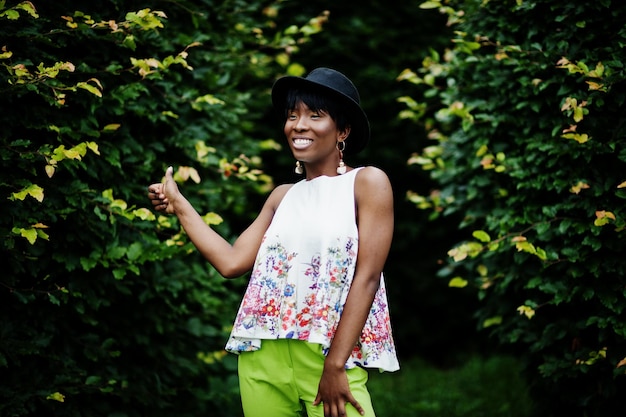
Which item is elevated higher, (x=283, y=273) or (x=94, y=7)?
(x=94, y=7)

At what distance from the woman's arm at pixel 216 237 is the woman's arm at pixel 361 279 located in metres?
0.44

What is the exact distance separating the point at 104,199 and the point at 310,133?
46.9 inches

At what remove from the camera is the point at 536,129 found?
11.3 ft

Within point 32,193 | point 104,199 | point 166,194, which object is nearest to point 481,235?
point 166,194

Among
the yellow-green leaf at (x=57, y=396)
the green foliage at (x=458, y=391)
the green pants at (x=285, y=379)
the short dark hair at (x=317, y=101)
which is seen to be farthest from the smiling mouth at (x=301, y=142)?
the green foliage at (x=458, y=391)

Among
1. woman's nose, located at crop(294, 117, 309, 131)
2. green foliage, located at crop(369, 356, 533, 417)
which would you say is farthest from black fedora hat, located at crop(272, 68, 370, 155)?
green foliage, located at crop(369, 356, 533, 417)

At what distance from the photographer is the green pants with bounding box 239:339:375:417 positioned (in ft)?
7.16

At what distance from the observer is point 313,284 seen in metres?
Result: 2.21

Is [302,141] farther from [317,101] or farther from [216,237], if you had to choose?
[216,237]

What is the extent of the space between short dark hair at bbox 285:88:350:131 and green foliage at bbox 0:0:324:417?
891mm

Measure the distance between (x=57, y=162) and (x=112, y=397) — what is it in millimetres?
1288

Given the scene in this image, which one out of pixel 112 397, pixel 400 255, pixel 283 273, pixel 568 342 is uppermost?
A: pixel 283 273

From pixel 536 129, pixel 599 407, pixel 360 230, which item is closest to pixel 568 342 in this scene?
pixel 599 407

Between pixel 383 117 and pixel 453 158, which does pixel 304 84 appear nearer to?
pixel 453 158
